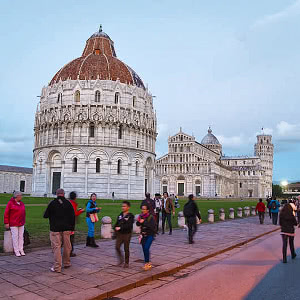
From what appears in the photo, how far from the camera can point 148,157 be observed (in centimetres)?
5569

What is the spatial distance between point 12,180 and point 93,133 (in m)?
55.7

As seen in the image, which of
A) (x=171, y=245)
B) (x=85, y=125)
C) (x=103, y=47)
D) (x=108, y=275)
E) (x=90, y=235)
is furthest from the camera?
(x=103, y=47)

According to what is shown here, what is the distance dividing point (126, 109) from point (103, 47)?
16.2 meters

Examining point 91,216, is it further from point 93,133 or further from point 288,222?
point 93,133

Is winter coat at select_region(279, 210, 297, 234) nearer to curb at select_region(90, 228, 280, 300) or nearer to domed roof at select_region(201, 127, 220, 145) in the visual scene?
curb at select_region(90, 228, 280, 300)

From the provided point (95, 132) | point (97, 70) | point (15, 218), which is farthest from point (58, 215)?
point (97, 70)

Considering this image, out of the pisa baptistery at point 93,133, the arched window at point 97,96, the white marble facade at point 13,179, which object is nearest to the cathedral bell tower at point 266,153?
the white marble facade at point 13,179

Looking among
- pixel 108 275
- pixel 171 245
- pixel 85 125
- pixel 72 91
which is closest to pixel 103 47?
pixel 72 91

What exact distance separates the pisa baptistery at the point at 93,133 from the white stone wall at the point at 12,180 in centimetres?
4461

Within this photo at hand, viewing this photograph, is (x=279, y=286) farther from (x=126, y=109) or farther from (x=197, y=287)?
(x=126, y=109)

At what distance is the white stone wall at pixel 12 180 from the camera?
9294 cm

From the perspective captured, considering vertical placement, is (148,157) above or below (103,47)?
below

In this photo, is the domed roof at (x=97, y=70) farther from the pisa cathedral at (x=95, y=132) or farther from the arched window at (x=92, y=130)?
the arched window at (x=92, y=130)

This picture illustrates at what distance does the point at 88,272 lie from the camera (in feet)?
26.3
